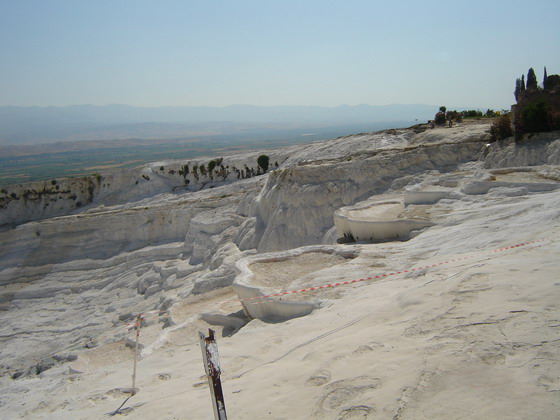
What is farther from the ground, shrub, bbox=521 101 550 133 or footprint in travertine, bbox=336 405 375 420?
shrub, bbox=521 101 550 133

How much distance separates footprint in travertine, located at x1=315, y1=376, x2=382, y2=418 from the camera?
4.78 m

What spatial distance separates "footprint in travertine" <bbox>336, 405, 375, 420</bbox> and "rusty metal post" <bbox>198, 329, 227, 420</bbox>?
3.78 ft

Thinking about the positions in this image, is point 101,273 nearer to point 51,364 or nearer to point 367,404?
point 51,364

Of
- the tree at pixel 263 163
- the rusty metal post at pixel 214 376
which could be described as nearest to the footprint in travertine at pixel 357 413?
the rusty metal post at pixel 214 376

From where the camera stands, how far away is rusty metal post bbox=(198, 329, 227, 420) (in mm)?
4371

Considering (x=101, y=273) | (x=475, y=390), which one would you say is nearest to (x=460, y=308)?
(x=475, y=390)

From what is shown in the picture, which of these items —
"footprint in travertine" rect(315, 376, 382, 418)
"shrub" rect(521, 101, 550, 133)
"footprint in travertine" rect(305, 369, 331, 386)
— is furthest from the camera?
"shrub" rect(521, 101, 550, 133)

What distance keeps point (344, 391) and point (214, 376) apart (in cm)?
148

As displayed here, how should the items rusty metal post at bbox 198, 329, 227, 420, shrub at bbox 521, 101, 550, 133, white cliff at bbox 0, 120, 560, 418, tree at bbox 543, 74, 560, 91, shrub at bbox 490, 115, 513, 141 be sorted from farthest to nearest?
tree at bbox 543, 74, 560, 91 < shrub at bbox 490, 115, 513, 141 < shrub at bbox 521, 101, 550, 133 < white cliff at bbox 0, 120, 560, 418 < rusty metal post at bbox 198, 329, 227, 420

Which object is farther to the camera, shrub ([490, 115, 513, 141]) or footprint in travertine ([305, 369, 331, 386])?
shrub ([490, 115, 513, 141])

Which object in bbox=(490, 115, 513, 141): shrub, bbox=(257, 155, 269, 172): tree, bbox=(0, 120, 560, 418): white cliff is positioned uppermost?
bbox=(490, 115, 513, 141): shrub

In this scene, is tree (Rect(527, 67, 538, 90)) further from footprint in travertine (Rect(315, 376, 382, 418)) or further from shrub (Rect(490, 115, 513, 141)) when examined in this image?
footprint in travertine (Rect(315, 376, 382, 418))

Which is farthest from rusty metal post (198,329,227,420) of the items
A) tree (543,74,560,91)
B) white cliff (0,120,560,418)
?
tree (543,74,560,91)

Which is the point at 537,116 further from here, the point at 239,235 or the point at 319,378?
the point at 319,378
